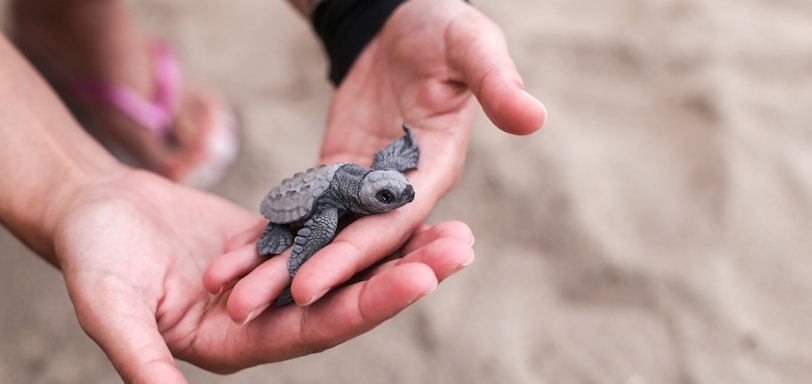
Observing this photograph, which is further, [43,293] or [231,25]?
[231,25]

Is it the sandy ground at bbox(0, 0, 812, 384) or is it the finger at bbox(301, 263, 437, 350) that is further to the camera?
the sandy ground at bbox(0, 0, 812, 384)

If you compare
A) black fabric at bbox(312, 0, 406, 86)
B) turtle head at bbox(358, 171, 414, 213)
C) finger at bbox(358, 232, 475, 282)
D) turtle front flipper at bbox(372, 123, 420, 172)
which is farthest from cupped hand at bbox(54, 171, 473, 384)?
black fabric at bbox(312, 0, 406, 86)

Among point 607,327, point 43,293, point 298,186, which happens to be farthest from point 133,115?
point 607,327

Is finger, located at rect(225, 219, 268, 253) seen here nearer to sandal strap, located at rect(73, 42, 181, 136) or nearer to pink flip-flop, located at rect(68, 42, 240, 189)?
pink flip-flop, located at rect(68, 42, 240, 189)

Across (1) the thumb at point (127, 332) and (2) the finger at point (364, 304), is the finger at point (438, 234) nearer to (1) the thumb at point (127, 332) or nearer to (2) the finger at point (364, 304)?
(2) the finger at point (364, 304)

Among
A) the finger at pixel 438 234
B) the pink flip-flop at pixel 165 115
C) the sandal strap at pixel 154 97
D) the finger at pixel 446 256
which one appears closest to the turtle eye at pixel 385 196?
the finger at pixel 438 234

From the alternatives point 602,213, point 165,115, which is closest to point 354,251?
point 602,213

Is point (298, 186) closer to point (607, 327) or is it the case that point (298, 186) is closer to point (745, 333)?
point (607, 327)
